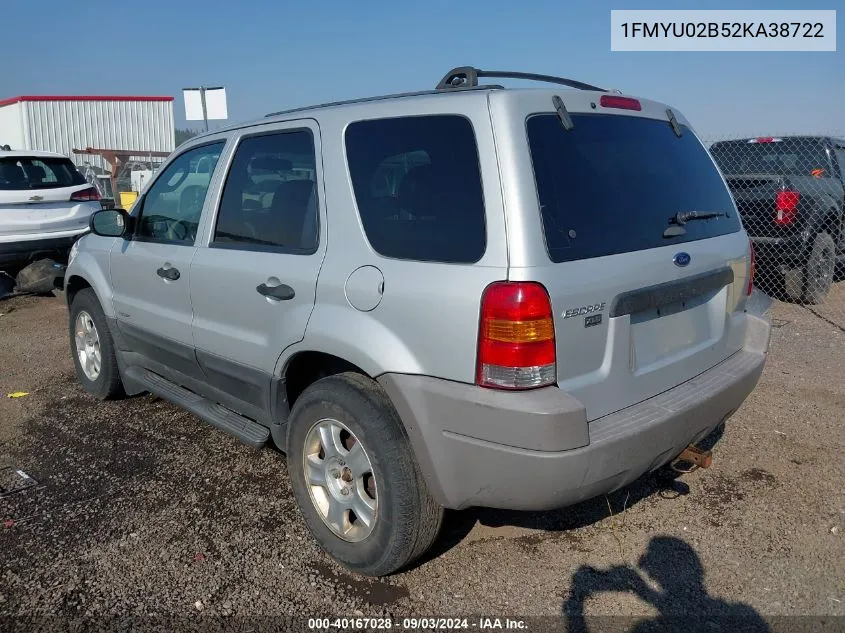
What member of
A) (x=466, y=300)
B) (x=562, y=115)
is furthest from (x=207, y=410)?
(x=562, y=115)

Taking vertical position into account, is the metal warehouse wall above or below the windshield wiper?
above

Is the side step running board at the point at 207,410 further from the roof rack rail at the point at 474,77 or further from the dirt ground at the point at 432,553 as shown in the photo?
the roof rack rail at the point at 474,77

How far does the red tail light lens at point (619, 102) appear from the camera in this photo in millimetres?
2844

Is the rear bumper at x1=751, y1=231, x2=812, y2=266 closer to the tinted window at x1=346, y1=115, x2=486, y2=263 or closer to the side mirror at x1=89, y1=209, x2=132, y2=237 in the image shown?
the tinted window at x1=346, y1=115, x2=486, y2=263

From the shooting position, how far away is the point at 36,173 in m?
9.12

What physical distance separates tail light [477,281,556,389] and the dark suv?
6710 mm

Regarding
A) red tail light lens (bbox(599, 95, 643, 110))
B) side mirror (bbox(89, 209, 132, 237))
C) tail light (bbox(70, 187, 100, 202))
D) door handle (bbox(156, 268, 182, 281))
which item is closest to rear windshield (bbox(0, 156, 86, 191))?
tail light (bbox(70, 187, 100, 202))

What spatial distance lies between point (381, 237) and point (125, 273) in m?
2.33

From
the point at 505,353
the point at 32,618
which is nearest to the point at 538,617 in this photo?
the point at 505,353

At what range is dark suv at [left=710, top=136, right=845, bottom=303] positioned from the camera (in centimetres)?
797

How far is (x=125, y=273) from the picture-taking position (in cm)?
437

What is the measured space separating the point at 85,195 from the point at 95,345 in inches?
210

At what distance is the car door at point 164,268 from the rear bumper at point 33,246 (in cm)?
523

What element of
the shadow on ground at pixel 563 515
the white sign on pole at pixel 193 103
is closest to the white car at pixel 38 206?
the white sign on pole at pixel 193 103
